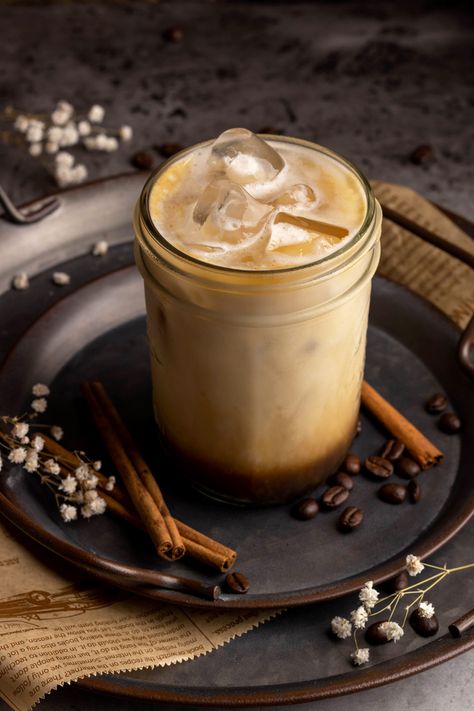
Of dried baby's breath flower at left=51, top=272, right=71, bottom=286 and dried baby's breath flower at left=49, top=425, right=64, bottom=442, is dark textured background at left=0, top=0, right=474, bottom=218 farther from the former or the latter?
dried baby's breath flower at left=49, top=425, right=64, bottom=442

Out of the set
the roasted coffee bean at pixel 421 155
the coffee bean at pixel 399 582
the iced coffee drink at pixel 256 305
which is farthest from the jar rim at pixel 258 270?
the roasted coffee bean at pixel 421 155

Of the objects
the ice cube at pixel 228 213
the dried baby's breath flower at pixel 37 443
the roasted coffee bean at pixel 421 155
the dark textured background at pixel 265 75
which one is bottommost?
the roasted coffee bean at pixel 421 155

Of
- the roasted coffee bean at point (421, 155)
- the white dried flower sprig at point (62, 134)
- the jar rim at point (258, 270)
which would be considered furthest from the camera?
the roasted coffee bean at point (421, 155)

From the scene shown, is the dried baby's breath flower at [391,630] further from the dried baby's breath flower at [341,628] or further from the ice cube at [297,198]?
the ice cube at [297,198]

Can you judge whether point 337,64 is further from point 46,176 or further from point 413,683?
point 413,683

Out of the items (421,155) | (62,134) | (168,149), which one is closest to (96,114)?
(62,134)

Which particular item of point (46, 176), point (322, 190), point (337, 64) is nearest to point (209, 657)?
point (322, 190)
